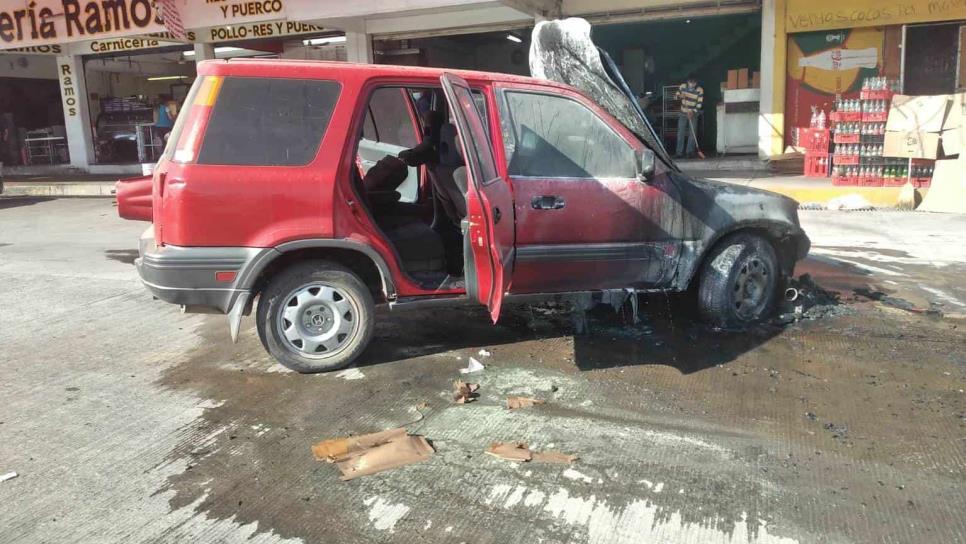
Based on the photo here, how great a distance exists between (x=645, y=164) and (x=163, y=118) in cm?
2043

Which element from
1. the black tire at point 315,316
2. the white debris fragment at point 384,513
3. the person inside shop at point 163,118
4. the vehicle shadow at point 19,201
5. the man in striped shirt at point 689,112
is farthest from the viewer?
the person inside shop at point 163,118

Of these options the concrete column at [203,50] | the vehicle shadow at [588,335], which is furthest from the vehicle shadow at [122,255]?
the concrete column at [203,50]

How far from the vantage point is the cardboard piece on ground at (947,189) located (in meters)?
10.4

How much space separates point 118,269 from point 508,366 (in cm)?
530

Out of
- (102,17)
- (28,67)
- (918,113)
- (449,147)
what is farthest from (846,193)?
(28,67)

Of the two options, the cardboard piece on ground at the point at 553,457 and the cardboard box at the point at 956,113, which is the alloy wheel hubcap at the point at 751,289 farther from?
the cardboard box at the point at 956,113

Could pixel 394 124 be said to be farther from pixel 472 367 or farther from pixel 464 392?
pixel 464 392

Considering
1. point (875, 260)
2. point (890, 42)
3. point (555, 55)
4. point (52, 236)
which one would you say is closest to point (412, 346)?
point (555, 55)

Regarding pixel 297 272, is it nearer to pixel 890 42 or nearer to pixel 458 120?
pixel 458 120

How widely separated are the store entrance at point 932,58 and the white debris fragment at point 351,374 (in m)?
13.7

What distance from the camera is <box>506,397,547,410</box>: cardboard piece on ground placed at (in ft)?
13.7

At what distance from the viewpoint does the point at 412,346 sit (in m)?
5.30

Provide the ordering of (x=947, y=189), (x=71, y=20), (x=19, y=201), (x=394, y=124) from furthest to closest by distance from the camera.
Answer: (x=71, y=20) → (x=19, y=201) → (x=947, y=189) → (x=394, y=124)

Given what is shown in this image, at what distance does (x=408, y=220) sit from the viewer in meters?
5.62
